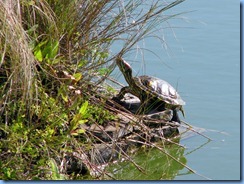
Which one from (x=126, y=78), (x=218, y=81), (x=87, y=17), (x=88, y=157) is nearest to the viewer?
(x=88, y=157)

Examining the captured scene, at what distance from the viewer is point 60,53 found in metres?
4.32

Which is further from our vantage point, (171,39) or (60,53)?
(171,39)

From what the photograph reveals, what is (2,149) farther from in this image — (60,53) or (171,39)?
(171,39)

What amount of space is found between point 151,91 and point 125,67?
0.23 meters

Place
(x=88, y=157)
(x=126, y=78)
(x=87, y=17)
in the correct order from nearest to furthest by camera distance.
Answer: (x=88, y=157)
(x=87, y=17)
(x=126, y=78)

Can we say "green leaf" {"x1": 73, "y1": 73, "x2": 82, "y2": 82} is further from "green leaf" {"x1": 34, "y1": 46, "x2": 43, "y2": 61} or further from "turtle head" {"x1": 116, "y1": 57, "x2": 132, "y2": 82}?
"turtle head" {"x1": 116, "y1": 57, "x2": 132, "y2": 82}

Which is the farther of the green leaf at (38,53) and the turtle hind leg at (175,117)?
the turtle hind leg at (175,117)

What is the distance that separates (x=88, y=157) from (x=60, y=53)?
2.09ft

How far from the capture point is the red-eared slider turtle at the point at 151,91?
472 centimetres

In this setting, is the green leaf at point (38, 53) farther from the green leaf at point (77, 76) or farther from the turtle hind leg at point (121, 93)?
the turtle hind leg at point (121, 93)

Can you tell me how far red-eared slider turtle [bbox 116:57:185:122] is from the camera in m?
4.72

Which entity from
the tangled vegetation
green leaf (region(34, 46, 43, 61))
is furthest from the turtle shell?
green leaf (region(34, 46, 43, 61))

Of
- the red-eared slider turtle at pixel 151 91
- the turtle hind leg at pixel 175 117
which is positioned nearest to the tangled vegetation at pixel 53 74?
the red-eared slider turtle at pixel 151 91

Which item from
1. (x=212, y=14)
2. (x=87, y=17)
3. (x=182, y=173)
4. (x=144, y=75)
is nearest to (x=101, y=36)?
(x=87, y=17)
